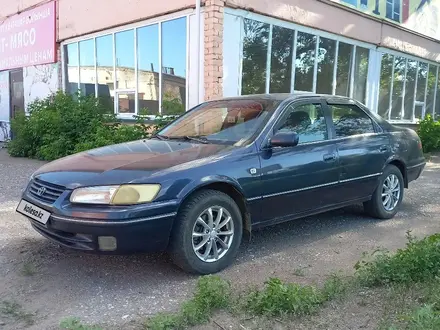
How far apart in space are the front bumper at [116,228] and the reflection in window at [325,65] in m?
8.06

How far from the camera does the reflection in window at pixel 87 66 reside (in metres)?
11.4

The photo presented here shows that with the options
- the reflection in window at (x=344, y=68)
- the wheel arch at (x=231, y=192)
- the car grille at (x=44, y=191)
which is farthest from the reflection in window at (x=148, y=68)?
the wheel arch at (x=231, y=192)

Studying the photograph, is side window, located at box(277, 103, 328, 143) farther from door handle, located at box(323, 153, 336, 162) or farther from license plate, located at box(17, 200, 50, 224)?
license plate, located at box(17, 200, 50, 224)

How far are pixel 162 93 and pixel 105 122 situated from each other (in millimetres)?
1621

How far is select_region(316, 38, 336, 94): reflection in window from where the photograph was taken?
10469 mm

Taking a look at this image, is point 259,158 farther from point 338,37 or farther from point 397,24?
point 397,24

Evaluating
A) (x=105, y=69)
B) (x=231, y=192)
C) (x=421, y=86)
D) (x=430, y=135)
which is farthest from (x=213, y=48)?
(x=421, y=86)

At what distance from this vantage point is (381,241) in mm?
4668

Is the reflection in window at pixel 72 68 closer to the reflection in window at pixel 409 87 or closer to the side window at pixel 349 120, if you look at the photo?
the side window at pixel 349 120

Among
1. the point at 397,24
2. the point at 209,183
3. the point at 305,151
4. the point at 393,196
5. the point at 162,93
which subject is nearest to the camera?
the point at 209,183

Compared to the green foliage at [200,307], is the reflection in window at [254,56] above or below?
above

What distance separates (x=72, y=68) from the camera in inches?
486

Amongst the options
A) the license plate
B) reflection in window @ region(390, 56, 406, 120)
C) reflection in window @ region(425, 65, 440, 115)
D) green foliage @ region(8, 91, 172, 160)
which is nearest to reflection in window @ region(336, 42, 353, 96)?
reflection in window @ region(390, 56, 406, 120)

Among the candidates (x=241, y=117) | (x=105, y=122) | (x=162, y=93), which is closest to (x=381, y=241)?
(x=241, y=117)
